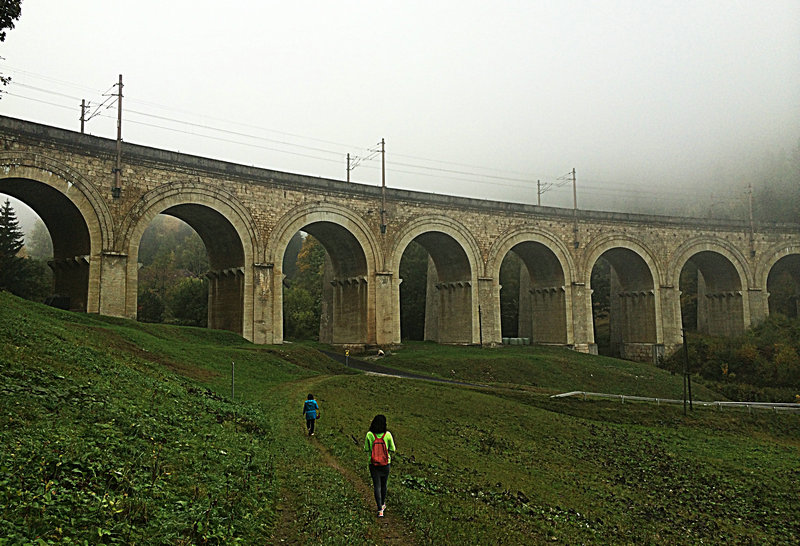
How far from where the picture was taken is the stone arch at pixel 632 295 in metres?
48.5

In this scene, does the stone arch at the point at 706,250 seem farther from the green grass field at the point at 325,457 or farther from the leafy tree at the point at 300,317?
the leafy tree at the point at 300,317

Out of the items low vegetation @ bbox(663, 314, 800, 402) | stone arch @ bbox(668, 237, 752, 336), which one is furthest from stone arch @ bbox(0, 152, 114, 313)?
stone arch @ bbox(668, 237, 752, 336)

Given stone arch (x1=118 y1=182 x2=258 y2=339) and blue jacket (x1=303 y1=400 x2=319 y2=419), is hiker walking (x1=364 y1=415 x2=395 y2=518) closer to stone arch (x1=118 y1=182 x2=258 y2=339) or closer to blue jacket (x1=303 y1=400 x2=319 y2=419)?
blue jacket (x1=303 y1=400 x2=319 y2=419)

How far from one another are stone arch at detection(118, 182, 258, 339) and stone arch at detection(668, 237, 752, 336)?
117 ft

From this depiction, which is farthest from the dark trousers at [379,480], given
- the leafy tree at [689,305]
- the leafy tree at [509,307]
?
the leafy tree at [689,305]

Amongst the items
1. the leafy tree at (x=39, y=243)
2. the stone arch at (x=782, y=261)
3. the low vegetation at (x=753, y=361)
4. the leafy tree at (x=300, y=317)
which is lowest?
the low vegetation at (x=753, y=361)

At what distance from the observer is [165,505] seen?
781cm

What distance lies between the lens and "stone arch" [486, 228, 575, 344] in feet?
147

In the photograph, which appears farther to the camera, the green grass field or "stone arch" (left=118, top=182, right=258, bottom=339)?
"stone arch" (left=118, top=182, right=258, bottom=339)

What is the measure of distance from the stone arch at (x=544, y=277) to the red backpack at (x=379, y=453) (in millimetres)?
34518

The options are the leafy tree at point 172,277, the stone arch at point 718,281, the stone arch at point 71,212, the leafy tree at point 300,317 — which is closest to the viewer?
the stone arch at point 71,212

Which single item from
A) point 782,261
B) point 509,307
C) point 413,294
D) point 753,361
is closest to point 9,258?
point 413,294

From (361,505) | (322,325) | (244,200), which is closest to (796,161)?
(322,325)

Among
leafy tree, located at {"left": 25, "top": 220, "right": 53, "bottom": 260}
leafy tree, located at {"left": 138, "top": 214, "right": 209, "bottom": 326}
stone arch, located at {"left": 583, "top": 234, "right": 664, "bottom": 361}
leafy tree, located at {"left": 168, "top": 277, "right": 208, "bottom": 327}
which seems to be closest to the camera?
stone arch, located at {"left": 583, "top": 234, "right": 664, "bottom": 361}
